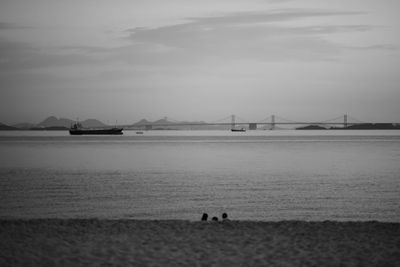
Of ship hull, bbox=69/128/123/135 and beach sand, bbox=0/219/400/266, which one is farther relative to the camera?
ship hull, bbox=69/128/123/135

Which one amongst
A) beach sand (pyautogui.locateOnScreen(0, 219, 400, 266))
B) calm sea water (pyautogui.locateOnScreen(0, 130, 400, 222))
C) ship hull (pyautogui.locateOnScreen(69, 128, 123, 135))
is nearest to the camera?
beach sand (pyautogui.locateOnScreen(0, 219, 400, 266))

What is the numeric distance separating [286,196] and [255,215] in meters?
4.46

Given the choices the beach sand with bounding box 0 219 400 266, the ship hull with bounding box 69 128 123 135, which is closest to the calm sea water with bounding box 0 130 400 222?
the beach sand with bounding box 0 219 400 266

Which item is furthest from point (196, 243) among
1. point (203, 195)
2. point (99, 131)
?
point (99, 131)

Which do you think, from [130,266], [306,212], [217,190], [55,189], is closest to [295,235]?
[130,266]

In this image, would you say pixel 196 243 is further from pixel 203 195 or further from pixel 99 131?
pixel 99 131

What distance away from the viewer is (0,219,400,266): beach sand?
23.1 feet

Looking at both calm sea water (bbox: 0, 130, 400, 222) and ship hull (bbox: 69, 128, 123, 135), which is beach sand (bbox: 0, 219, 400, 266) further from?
ship hull (bbox: 69, 128, 123, 135)

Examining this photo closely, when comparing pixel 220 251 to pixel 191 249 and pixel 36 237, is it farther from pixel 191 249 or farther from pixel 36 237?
pixel 36 237

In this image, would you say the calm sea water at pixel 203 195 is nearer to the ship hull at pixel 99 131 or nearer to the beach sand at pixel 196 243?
the beach sand at pixel 196 243

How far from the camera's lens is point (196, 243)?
8109 mm

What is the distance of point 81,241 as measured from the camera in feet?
26.8

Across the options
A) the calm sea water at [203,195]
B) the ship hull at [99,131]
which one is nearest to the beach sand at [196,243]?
the calm sea water at [203,195]

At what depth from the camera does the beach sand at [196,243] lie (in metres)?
7.05
